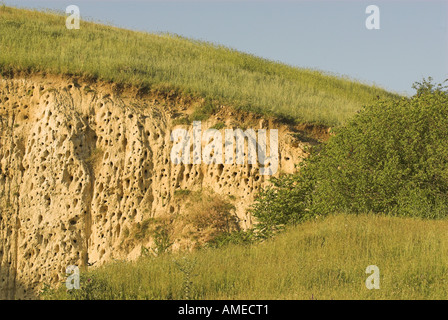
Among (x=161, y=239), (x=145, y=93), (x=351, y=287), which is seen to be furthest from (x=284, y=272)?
(x=145, y=93)

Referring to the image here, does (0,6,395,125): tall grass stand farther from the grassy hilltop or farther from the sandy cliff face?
the sandy cliff face

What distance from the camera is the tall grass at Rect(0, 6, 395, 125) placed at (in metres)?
25.2

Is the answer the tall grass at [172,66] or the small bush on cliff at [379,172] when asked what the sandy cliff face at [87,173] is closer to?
the tall grass at [172,66]

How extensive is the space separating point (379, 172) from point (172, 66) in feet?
39.8

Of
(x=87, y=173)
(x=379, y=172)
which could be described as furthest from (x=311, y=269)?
(x=87, y=173)

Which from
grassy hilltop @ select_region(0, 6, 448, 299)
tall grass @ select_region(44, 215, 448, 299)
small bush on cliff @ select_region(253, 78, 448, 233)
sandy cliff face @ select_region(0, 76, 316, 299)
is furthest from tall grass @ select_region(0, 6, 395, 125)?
tall grass @ select_region(44, 215, 448, 299)

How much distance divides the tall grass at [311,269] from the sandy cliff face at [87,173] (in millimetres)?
5795

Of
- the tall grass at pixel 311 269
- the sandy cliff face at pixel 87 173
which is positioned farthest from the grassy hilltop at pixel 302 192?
the sandy cliff face at pixel 87 173

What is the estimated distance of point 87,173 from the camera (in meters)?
23.7

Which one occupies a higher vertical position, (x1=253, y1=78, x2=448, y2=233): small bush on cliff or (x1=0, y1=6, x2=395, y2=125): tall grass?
(x1=0, y1=6, x2=395, y2=125): tall grass

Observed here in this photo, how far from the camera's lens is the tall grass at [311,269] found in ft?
43.4

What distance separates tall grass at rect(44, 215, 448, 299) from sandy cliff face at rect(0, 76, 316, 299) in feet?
19.0

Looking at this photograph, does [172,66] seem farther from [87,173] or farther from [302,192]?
[302,192]
